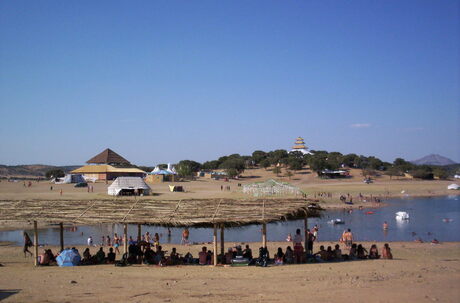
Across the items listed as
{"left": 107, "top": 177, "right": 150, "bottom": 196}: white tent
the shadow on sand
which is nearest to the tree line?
{"left": 107, "top": 177, "right": 150, "bottom": 196}: white tent

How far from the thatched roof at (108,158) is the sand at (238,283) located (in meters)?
61.0

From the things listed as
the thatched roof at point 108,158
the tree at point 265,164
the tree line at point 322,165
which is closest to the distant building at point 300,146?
the tree line at point 322,165

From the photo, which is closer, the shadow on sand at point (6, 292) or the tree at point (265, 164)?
the shadow on sand at point (6, 292)

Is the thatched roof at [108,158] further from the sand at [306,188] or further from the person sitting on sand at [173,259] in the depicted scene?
the person sitting on sand at [173,259]

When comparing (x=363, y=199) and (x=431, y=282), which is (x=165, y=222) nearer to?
(x=431, y=282)

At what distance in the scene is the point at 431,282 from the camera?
1049 cm

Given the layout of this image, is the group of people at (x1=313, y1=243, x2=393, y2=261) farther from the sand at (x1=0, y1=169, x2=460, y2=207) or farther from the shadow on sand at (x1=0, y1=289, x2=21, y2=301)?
the sand at (x1=0, y1=169, x2=460, y2=207)

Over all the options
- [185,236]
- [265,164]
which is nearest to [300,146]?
[265,164]

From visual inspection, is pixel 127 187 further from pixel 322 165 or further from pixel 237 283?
pixel 322 165

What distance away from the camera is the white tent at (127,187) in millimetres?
39906

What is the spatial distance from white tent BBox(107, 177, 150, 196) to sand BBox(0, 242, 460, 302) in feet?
83.9

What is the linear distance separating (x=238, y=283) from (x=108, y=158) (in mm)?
66725

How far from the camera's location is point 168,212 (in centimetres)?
1442

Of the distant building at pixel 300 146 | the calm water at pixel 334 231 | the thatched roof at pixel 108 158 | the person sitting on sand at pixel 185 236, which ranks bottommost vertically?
the calm water at pixel 334 231
